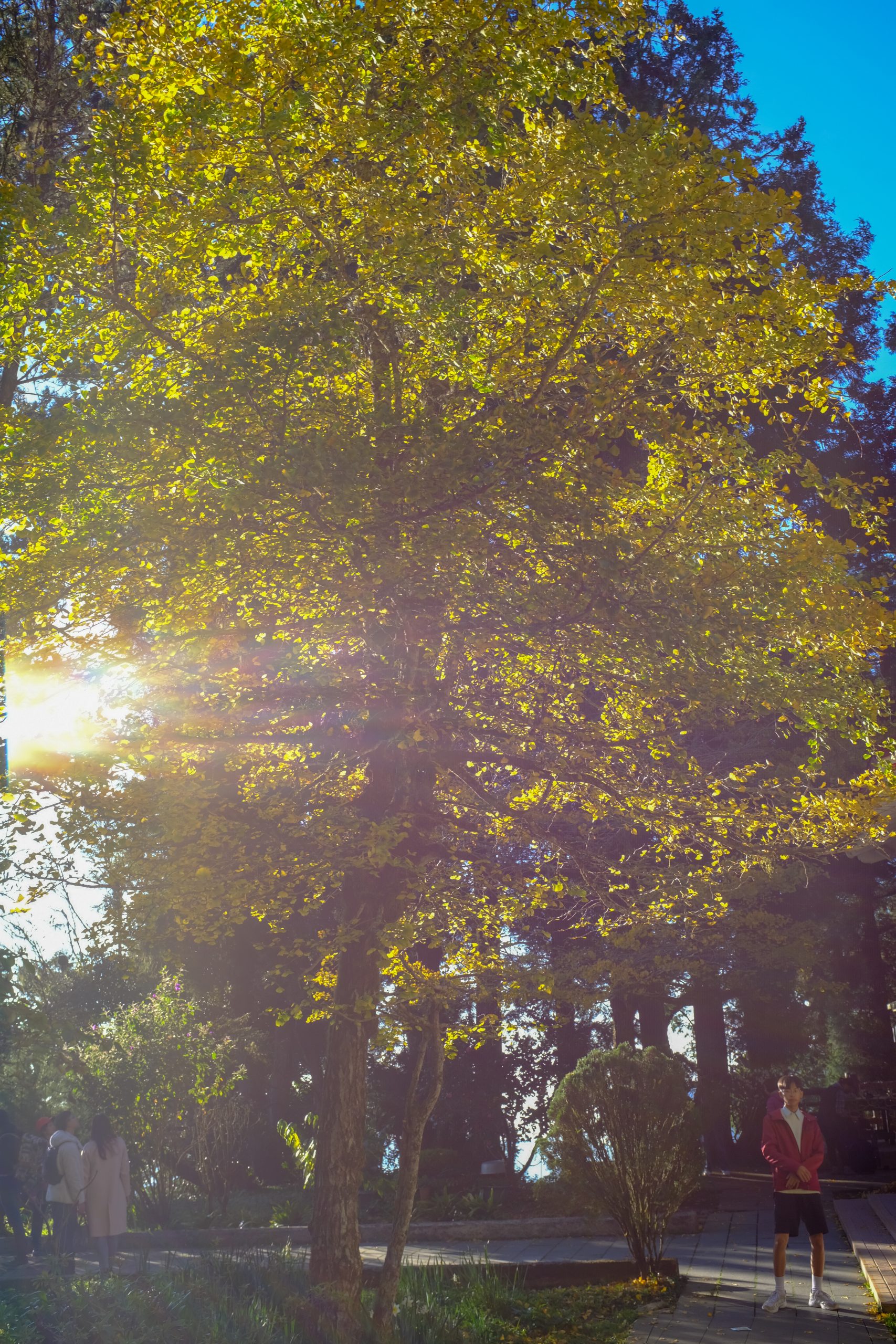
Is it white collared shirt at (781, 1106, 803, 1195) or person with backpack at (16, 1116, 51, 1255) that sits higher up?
white collared shirt at (781, 1106, 803, 1195)

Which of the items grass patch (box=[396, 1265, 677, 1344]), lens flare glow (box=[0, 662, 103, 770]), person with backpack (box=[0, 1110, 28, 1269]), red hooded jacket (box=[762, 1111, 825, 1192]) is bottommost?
grass patch (box=[396, 1265, 677, 1344])

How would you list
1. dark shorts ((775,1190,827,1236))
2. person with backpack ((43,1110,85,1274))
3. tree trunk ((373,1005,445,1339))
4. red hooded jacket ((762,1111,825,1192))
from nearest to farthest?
1. tree trunk ((373,1005,445,1339))
2. dark shorts ((775,1190,827,1236))
3. red hooded jacket ((762,1111,825,1192))
4. person with backpack ((43,1110,85,1274))

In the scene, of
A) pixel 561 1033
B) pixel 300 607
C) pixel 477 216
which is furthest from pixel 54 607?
pixel 561 1033

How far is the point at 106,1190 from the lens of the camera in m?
9.84

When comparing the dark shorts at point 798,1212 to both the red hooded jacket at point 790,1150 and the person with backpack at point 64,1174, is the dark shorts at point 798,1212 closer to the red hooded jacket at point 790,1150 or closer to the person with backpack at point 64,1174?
the red hooded jacket at point 790,1150

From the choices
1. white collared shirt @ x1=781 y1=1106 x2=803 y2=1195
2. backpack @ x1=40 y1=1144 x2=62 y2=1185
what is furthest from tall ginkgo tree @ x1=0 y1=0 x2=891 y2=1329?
backpack @ x1=40 y1=1144 x2=62 y2=1185

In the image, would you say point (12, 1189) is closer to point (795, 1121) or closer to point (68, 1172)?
point (68, 1172)

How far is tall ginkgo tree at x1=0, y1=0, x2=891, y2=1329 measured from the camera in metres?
5.54

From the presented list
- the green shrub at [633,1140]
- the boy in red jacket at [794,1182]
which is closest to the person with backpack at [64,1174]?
the green shrub at [633,1140]

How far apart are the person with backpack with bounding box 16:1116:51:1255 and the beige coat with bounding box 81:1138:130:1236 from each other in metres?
2.12

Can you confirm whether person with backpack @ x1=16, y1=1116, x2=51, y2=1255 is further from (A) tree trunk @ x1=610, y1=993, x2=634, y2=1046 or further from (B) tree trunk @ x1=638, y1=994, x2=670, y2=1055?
(B) tree trunk @ x1=638, y1=994, x2=670, y2=1055

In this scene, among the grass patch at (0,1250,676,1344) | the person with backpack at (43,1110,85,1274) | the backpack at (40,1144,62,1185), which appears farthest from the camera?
the backpack at (40,1144,62,1185)

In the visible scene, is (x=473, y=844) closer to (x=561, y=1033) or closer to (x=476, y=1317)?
(x=476, y=1317)

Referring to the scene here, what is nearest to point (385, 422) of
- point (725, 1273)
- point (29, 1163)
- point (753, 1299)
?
point (753, 1299)
